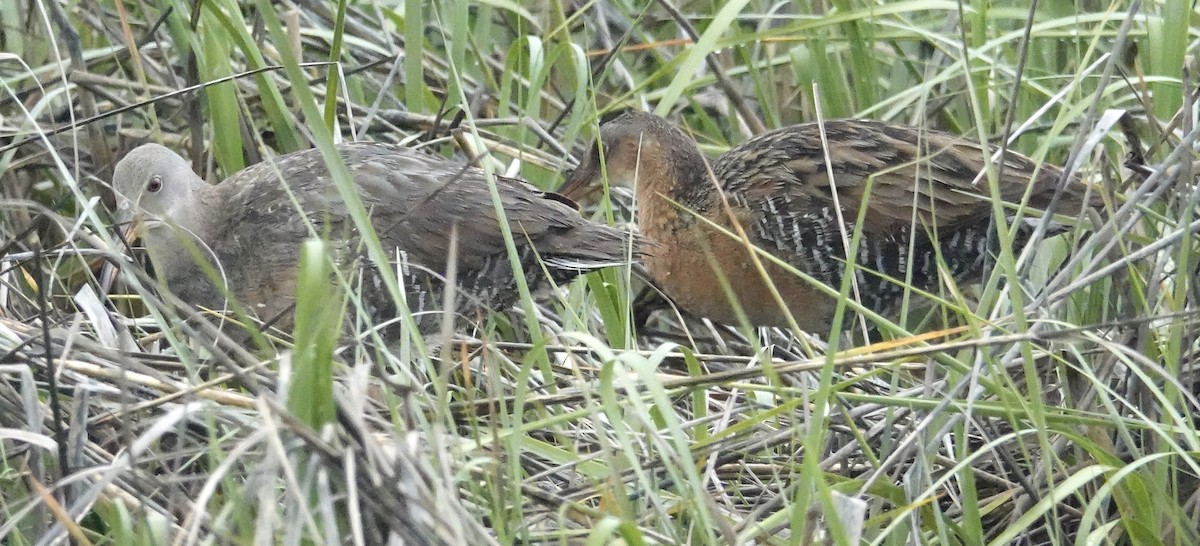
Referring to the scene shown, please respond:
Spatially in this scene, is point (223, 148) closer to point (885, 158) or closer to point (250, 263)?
point (250, 263)

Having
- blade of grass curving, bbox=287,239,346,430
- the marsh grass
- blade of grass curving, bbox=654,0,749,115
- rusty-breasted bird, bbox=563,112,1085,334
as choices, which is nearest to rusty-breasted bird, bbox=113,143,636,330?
the marsh grass

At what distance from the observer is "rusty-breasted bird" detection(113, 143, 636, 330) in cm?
337

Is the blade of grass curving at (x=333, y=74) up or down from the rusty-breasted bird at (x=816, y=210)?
up

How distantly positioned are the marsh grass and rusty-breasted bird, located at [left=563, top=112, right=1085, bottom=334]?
145mm

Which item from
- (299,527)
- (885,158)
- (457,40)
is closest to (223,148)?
(457,40)

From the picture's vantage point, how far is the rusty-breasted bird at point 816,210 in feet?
11.6

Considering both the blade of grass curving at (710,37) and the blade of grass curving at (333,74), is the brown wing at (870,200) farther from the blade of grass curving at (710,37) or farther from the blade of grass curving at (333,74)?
the blade of grass curving at (333,74)

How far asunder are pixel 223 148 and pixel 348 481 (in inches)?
85.3

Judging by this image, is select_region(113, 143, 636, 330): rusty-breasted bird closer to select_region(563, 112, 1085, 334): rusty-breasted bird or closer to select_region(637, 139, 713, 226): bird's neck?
select_region(563, 112, 1085, 334): rusty-breasted bird

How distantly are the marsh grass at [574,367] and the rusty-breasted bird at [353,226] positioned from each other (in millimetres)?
138

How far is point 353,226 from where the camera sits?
3.34m

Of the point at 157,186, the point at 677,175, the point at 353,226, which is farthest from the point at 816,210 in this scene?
the point at 157,186

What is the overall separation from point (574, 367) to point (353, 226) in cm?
96

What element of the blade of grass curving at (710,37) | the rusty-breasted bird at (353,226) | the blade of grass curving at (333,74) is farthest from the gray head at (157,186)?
the blade of grass curving at (710,37)
